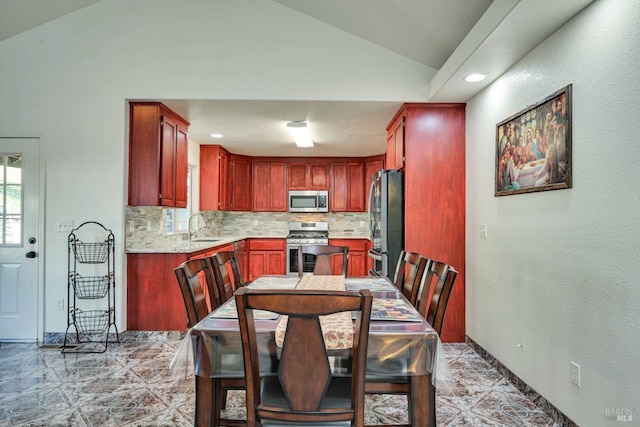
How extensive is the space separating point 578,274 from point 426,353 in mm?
1101

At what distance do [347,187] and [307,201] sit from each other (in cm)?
75

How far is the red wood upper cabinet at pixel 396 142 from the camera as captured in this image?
12.6 ft

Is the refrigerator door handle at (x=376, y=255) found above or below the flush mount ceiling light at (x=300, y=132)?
below

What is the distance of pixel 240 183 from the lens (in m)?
6.56

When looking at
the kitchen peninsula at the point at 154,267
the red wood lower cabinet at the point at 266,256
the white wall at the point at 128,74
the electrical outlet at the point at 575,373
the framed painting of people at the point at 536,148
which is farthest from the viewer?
the red wood lower cabinet at the point at 266,256

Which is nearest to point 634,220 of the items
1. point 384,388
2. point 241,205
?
point 384,388

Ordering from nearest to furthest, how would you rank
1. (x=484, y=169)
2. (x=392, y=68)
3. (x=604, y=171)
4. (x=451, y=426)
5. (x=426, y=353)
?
(x=426, y=353) < (x=604, y=171) < (x=451, y=426) < (x=484, y=169) < (x=392, y=68)

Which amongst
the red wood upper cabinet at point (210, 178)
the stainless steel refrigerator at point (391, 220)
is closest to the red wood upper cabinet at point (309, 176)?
the red wood upper cabinet at point (210, 178)

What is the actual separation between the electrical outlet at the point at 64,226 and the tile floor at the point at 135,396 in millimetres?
1092

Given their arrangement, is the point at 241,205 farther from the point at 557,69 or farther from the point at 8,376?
the point at 557,69

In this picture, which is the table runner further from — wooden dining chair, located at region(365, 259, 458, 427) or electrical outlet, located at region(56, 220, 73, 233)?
electrical outlet, located at region(56, 220, 73, 233)

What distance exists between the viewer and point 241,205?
656 centimetres

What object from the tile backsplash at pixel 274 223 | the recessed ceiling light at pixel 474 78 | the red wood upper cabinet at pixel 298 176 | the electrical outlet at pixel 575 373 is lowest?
the electrical outlet at pixel 575 373

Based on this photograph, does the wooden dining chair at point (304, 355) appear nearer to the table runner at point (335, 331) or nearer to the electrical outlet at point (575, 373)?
the table runner at point (335, 331)
